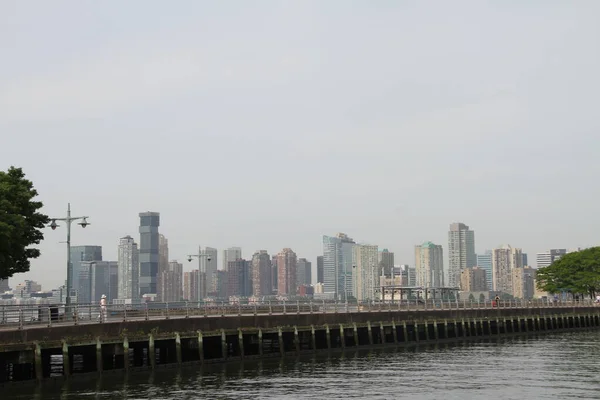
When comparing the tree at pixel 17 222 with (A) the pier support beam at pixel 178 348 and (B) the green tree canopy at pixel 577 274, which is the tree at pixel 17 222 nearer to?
(A) the pier support beam at pixel 178 348

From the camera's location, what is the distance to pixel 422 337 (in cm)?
7781

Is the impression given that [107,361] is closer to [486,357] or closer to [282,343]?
[282,343]

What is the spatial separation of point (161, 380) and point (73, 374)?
4.80 m

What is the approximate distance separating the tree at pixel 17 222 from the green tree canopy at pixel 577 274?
127023 millimetres

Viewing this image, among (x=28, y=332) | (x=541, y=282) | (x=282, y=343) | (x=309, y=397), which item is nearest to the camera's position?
(x=309, y=397)

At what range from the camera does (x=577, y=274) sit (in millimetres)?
166500

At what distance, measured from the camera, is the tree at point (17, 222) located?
2066 inches

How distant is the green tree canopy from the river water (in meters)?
105

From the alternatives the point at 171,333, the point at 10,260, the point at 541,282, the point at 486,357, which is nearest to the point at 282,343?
the point at 171,333

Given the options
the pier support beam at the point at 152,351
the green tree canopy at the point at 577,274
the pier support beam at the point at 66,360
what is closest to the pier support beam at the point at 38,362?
the pier support beam at the point at 66,360

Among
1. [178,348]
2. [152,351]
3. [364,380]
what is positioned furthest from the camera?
[178,348]

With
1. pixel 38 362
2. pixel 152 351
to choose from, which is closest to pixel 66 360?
pixel 38 362

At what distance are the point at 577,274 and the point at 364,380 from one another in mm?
129584

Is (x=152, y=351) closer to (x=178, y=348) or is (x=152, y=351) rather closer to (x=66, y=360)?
(x=178, y=348)
